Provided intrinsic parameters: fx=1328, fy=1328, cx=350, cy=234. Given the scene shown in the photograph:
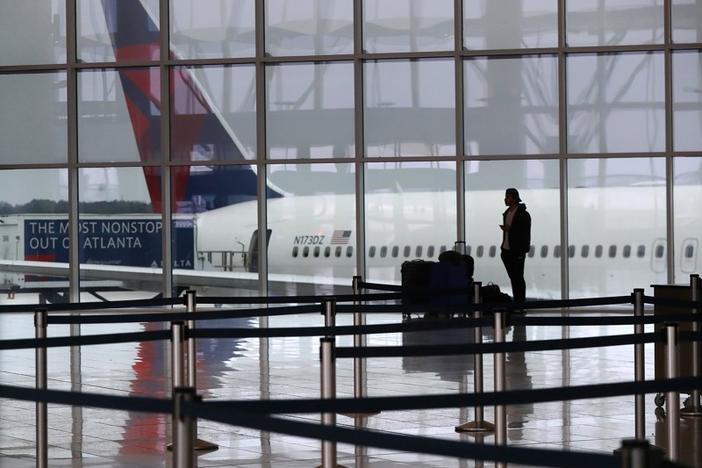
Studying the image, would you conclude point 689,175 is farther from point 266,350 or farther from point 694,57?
point 266,350

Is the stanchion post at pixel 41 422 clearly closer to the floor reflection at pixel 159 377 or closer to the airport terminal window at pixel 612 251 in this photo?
the floor reflection at pixel 159 377

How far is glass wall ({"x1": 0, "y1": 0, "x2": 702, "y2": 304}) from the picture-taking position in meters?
19.5

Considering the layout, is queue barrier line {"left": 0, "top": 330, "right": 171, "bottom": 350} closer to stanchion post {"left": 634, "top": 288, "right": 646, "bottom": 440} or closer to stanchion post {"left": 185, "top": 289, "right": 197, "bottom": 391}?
stanchion post {"left": 185, "top": 289, "right": 197, "bottom": 391}

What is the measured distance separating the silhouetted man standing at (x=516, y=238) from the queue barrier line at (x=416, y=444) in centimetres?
1354

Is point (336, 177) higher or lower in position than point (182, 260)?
higher

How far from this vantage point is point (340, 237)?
20406 mm

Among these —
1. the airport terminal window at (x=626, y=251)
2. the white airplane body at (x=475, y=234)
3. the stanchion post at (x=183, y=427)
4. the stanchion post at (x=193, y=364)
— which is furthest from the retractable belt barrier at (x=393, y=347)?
the airport terminal window at (x=626, y=251)

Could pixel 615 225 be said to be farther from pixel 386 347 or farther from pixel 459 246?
pixel 386 347

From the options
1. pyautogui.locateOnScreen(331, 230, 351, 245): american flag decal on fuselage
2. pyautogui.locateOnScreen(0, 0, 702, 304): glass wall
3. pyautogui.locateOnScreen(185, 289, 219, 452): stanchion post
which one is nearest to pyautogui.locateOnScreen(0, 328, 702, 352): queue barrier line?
pyautogui.locateOnScreen(185, 289, 219, 452): stanchion post

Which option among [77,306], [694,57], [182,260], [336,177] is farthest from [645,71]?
[77,306]

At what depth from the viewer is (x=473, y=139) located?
64.5 ft

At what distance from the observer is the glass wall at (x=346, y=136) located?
19.5 m

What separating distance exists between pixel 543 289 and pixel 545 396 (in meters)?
15.7

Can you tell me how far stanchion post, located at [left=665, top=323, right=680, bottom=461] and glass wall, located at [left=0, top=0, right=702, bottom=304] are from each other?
13021mm
